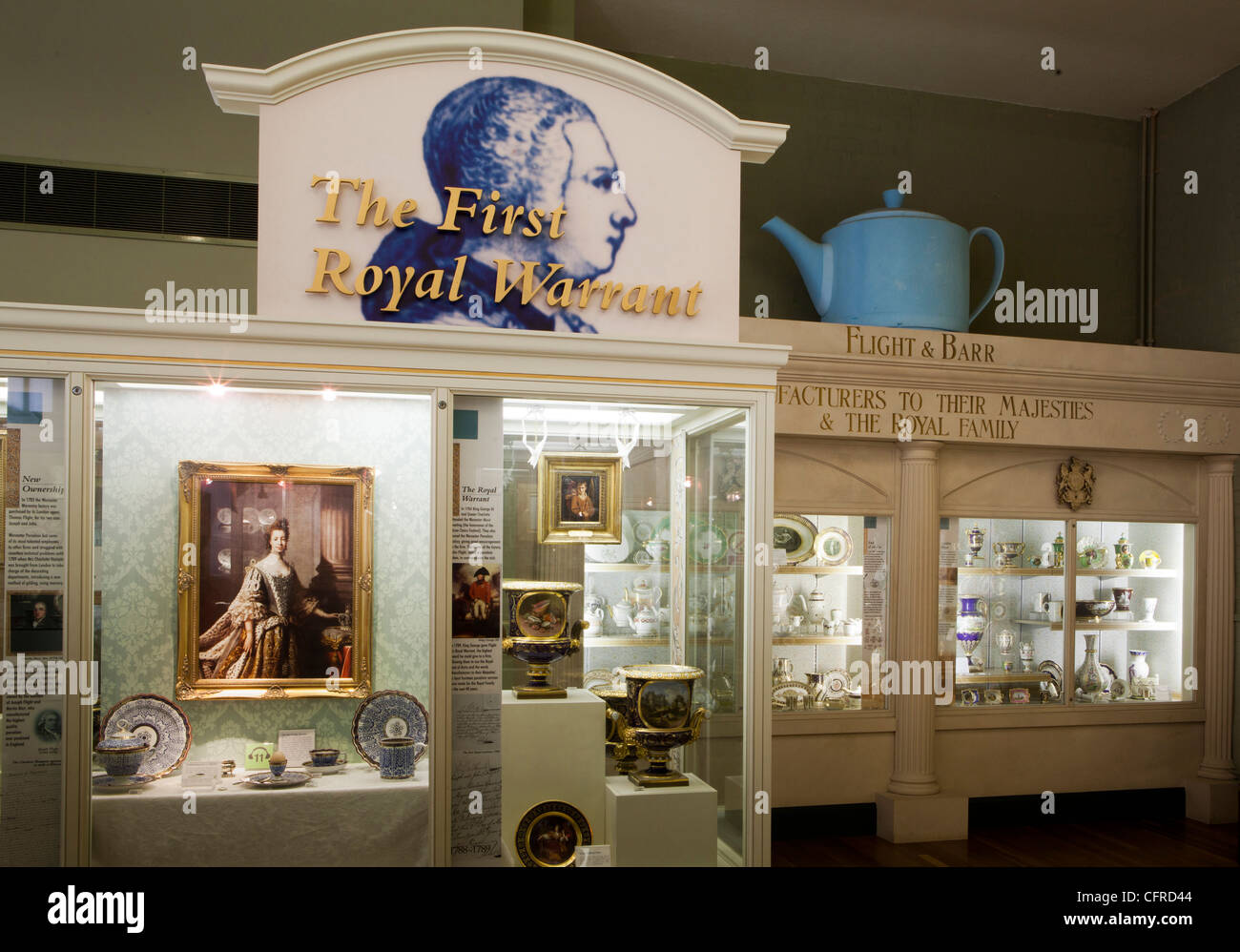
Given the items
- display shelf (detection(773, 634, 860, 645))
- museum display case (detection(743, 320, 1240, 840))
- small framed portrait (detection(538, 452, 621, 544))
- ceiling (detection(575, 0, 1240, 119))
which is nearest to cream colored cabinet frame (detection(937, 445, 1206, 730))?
museum display case (detection(743, 320, 1240, 840))

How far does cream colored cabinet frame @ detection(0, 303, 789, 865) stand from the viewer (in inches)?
113

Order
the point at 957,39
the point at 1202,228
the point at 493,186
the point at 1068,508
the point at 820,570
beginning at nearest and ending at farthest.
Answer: the point at 493,186
the point at 820,570
the point at 1068,508
the point at 957,39
the point at 1202,228

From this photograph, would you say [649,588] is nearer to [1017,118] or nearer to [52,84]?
[52,84]

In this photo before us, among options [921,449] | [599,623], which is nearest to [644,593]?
[599,623]

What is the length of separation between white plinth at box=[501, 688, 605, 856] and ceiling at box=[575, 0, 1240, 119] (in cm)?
399

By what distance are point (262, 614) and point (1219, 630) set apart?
198 inches

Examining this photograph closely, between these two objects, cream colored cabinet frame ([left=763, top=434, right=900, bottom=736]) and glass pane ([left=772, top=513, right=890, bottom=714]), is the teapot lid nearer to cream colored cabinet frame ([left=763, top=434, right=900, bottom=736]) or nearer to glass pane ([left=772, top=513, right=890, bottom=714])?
cream colored cabinet frame ([left=763, top=434, right=900, bottom=736])

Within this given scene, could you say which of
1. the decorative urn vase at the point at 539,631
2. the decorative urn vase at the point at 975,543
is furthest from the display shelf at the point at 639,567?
the decorative urn vase at the point at 975,543

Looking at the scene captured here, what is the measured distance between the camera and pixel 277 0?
464cm

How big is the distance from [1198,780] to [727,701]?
11.3ft

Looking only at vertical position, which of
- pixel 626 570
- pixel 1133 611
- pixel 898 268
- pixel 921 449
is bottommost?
pixel 1133 611

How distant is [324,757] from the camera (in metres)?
3.25

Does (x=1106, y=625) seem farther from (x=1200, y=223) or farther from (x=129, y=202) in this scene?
(x=129, y=202)
